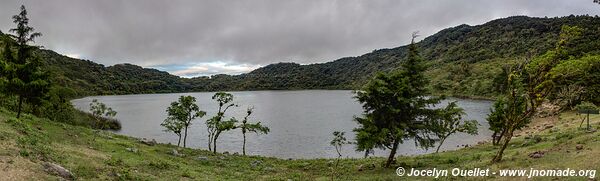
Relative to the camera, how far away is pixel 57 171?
19625mm

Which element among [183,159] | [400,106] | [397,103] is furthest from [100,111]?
[400,106]

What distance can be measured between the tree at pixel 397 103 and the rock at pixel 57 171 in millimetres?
21153

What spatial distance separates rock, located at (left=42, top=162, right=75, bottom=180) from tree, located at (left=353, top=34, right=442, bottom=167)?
2115 cm

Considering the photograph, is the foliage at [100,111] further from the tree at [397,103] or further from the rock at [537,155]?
the rock at [537,155]

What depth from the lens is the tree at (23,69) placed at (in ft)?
140

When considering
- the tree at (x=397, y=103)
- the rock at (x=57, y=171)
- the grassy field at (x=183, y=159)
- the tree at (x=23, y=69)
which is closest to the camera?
the rock at (x=57, y=171)

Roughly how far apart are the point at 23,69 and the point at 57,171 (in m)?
30.9

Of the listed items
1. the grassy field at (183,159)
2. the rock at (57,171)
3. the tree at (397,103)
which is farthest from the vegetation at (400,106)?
the rock at (57,171)

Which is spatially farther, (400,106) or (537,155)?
(400,106)

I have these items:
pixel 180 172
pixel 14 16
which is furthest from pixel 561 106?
pixel 14 16

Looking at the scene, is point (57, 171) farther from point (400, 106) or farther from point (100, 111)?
point (100, 111)

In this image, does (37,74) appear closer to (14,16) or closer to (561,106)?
(14,16)

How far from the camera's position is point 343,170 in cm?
3581

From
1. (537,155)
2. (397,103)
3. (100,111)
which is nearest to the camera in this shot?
(537,155)
